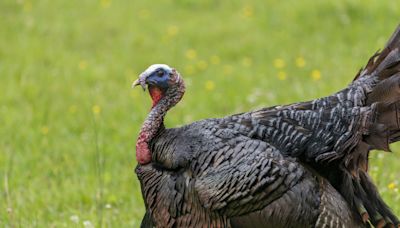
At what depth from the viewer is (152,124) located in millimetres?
5062

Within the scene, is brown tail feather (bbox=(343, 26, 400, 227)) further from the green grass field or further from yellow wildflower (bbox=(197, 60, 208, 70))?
yellow wildflower (bbox=(197, 60, 208, 70))

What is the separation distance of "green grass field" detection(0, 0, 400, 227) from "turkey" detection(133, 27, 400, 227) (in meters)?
1.21

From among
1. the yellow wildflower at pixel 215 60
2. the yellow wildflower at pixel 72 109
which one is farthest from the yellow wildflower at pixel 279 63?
the yellow wildflower at pixel 72 109

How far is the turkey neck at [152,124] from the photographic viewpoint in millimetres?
5059

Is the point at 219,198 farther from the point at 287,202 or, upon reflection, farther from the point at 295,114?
the point at 295,114

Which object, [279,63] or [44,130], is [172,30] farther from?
[44,130]

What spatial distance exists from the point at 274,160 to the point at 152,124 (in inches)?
32.4

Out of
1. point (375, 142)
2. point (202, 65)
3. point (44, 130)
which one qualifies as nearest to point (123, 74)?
point (202, 65)

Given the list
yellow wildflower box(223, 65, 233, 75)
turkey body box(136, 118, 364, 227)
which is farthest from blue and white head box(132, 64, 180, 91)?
yellow wildflower box(223, 65, 233, 75)

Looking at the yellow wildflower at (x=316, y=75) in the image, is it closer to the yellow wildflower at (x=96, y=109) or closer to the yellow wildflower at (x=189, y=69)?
the yellow wildflower at (x=189, y=69)

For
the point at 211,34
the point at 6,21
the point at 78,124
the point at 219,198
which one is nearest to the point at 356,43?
the point at 211,34

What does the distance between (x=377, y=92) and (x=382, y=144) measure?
0.41 metres

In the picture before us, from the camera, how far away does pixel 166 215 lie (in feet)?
16.0

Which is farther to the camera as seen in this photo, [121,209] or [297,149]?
[121,209]
